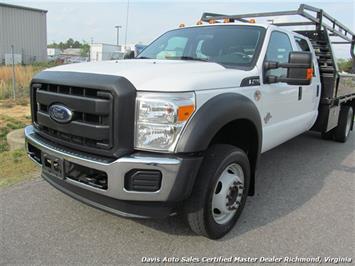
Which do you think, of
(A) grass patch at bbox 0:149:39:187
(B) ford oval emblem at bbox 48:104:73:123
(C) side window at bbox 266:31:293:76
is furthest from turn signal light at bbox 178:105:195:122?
(A) grass patch at bbox 0:149:39:187

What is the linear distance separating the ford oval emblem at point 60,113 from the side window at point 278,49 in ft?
6.84

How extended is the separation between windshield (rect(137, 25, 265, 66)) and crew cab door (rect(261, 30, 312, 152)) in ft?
0.64

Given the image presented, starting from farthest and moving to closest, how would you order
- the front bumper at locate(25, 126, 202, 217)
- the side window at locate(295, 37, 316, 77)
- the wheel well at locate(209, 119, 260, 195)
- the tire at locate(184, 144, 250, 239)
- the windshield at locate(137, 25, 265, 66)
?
the side window at locate(295, 37, 316, 77), the windshield at locate(137, 25, 265, 66), the wheel well at locate(209, 119, 260, 195), the tire at locate(184, 144, 250, 239), the front bumper at locate(25, 126, 202, 217)

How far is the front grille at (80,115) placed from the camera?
8.09 feet

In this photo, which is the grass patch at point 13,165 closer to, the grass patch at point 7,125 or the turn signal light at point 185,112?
the grass patch at point 7,125

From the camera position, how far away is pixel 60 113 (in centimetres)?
273

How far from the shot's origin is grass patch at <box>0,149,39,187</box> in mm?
4129

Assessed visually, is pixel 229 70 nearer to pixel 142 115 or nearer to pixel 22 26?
pixel 142 115

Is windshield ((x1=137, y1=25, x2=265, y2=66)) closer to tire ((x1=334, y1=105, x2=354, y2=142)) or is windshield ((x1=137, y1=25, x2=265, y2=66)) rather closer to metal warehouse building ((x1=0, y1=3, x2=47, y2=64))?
tire ((x1=334, y1=105, x2=354, y2=142))

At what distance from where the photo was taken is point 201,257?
8.95 ft

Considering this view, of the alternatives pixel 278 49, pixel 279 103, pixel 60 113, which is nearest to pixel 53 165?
pixel 60 113

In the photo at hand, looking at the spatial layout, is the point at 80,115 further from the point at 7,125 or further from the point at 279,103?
the point at 7,125

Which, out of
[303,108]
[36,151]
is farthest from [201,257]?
[303,108]

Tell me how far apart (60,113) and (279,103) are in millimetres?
2380
